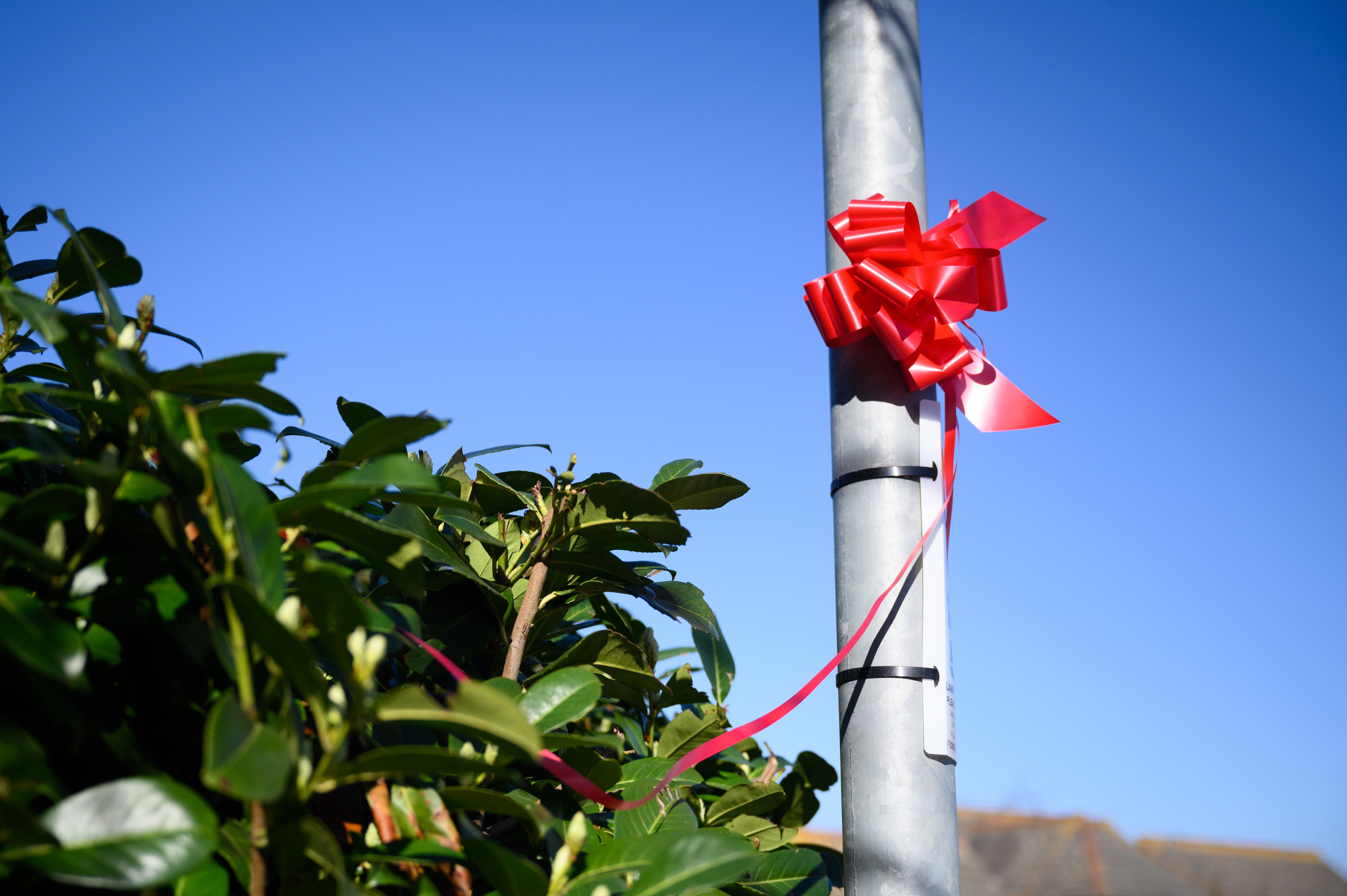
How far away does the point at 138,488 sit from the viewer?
0.74 m

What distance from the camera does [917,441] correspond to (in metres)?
1.41

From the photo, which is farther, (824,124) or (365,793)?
(824,124)

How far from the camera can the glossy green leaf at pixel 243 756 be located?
58cm

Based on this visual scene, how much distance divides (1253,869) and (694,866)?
1579 centimetres

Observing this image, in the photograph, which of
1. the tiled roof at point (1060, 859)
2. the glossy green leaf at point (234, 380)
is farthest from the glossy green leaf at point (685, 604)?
the tiled roof at point (1060, 859)

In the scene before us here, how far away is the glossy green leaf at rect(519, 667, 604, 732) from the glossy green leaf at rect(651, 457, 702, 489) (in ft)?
1.44

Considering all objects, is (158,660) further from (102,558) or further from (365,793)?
(365,793)

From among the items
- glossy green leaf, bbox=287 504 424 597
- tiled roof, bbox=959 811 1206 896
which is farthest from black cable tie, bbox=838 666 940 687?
tiled roof, bbox=959 811 1206 896

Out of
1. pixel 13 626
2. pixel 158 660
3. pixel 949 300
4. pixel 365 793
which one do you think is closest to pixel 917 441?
pixel 949 300

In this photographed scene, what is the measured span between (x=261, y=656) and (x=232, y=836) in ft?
0.46

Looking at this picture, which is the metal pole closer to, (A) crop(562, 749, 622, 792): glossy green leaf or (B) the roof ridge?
(A) crop(562, 749, 622, 792): glossy green leaf

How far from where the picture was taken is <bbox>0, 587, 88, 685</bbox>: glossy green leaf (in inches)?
24.5

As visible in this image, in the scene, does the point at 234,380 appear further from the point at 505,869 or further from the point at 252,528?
the point at 505,869

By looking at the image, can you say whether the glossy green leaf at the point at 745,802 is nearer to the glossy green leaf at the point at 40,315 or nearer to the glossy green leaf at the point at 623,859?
the glossy green leaf at the point at 623,859
